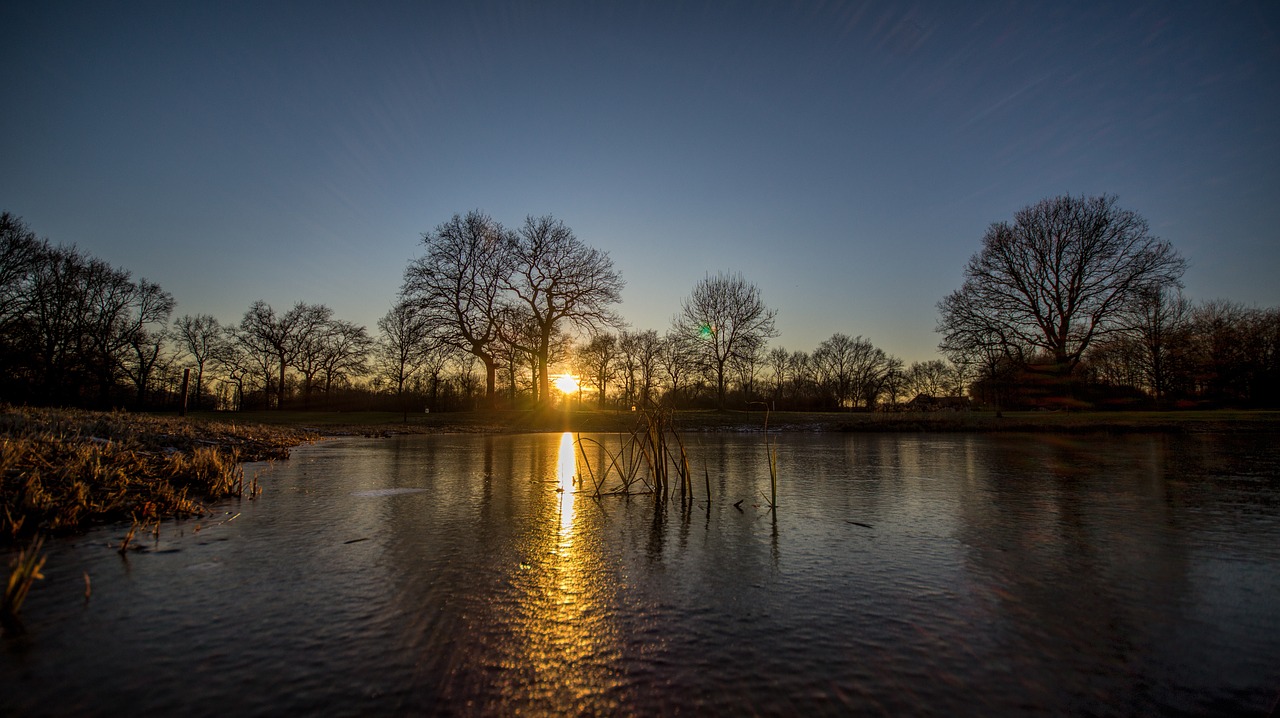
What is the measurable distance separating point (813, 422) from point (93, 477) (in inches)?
1099

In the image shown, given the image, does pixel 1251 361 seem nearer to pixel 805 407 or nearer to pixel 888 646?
pixel 805 407

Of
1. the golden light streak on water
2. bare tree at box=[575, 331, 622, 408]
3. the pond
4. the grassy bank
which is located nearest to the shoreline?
the pond

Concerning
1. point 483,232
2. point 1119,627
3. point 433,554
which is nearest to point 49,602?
point 433,554

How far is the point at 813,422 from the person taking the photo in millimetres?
29281

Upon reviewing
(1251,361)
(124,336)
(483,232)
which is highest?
(483,232)

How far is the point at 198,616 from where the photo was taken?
8.98 feet

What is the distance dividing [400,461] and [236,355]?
181 ft

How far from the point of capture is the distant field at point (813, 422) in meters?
23.6

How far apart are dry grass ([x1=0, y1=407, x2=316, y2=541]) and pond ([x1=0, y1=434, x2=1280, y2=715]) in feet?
1.63

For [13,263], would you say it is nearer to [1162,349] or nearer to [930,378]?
[1162,349]

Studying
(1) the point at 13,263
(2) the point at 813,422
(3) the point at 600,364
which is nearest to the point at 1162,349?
(2) the point at 813,422

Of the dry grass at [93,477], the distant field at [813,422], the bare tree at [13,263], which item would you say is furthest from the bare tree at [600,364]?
the dry grass at [93,477]

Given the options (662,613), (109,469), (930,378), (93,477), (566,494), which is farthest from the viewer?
(930,378)

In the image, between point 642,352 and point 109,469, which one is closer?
point 109,469
